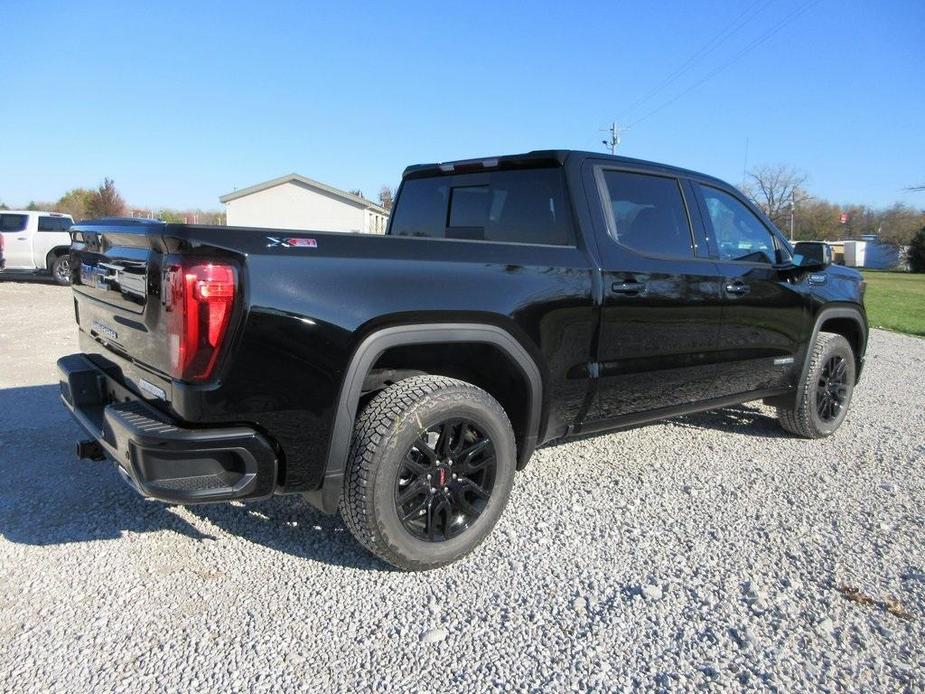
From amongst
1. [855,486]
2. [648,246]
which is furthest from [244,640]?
[855,486]

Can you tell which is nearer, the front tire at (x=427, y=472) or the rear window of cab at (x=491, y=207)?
the front tire at (x=427, y=472)

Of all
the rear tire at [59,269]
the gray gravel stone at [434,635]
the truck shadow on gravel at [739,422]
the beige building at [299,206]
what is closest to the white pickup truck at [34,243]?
the rear tire at [59,269]

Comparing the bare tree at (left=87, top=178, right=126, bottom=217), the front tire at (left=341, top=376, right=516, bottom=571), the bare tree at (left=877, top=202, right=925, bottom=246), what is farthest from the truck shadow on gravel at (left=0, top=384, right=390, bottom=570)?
the bare tree at (left=877, top=202, right=925, bottom=246)

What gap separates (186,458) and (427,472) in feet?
3.25

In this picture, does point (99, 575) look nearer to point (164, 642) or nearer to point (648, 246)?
point (164, 642)

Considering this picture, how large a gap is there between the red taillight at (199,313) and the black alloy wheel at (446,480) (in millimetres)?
900

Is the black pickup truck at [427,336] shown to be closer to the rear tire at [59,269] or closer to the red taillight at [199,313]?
the red taillight at [199,313]

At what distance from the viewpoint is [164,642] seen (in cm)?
243

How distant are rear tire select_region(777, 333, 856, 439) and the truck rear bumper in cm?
400

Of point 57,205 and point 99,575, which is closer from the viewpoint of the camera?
point 99,575

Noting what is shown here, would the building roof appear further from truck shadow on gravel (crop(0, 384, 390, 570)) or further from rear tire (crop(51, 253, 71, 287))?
truck shadow on gravel (crop(0, 384, 390, 570))

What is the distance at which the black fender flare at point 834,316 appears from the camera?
4.91 metres

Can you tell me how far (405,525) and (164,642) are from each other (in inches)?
38.4

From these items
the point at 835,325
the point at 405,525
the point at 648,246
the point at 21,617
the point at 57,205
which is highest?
the point at 57,205
